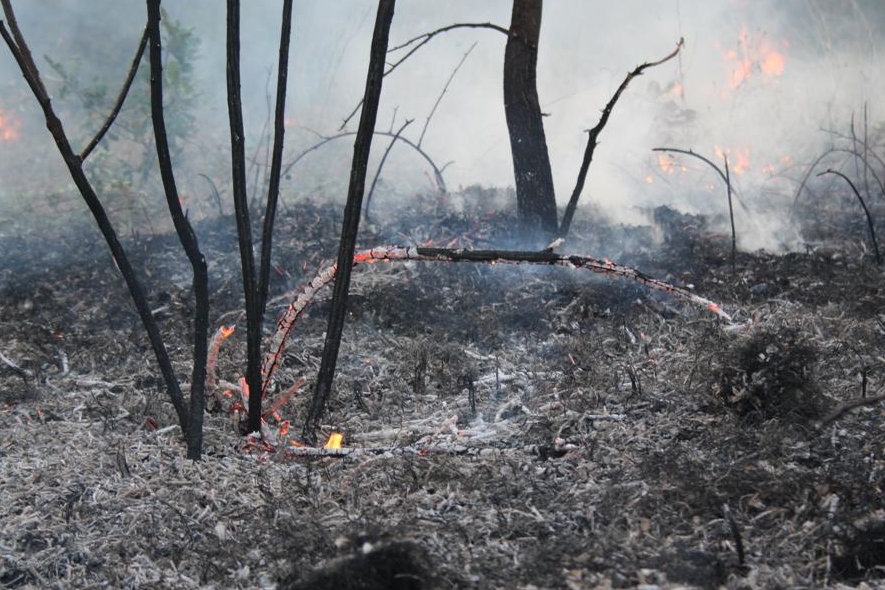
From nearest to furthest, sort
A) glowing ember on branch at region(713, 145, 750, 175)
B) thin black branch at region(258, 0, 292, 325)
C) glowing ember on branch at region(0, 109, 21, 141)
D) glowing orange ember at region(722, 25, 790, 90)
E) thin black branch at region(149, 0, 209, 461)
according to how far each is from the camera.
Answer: thin black branch at region(149, 0, 209, 461), thin black branch at region(258, 0, 292, 325), glowing ember on branch at region(713, 145, 750, 175), glowing ember on branch at region(0, 109, 21, 141), glowing orange ember at region(722, 25, 790, 90)

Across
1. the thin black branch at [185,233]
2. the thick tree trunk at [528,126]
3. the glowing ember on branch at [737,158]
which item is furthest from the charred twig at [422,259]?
the glowing ember on branch at [737,158]

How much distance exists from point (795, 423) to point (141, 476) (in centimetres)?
285

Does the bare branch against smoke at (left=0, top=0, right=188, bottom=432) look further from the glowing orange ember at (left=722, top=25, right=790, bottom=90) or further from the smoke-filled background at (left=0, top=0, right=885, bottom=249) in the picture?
the glowing orange ember at (left=722, top=25, right=790, bottom=90)

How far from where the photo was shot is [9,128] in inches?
525

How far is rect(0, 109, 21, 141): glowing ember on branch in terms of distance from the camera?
13180 mm

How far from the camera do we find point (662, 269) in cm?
635

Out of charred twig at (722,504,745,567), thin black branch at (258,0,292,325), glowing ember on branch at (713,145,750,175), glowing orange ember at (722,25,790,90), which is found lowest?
charred twig at (722,504,745,567)

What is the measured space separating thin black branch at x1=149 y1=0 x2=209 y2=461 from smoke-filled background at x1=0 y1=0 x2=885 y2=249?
252 inches

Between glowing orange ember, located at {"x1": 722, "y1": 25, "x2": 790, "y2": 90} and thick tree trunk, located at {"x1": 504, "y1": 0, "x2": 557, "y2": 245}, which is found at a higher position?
glowing orange ember, located at {"x1": 722, "y1": 25, "x2": 790, "y2": 90}

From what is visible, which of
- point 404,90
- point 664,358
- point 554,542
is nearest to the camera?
point 554,542

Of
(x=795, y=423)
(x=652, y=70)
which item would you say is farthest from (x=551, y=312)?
(x=652, y=70)

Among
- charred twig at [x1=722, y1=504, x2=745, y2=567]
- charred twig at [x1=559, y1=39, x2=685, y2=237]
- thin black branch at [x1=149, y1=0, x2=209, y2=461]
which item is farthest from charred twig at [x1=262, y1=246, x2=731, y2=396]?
charred twig at [x1=559, y1=39, x2=685, y2=237]

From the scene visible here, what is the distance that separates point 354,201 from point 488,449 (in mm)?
1264

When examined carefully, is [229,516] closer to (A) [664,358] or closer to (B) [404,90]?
(A) [664,358]
